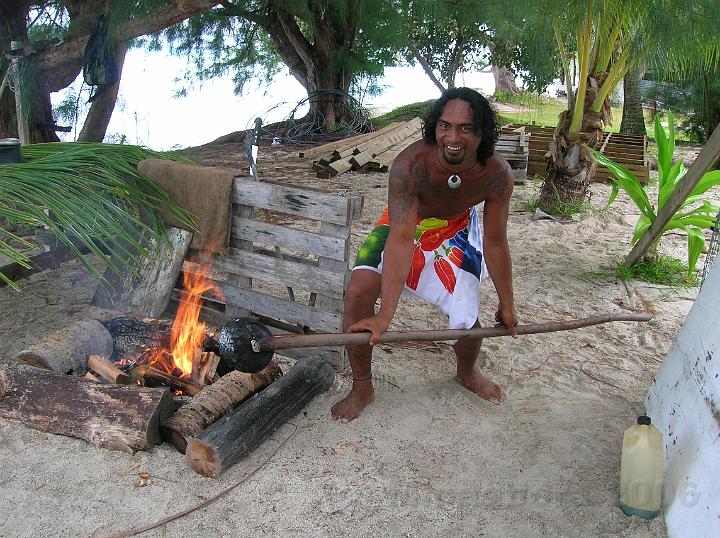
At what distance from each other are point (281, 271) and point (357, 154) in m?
4.99

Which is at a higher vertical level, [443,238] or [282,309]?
[443,238]

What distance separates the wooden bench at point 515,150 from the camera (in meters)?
7.65

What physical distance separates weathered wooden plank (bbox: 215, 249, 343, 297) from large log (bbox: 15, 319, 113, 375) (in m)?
0.72

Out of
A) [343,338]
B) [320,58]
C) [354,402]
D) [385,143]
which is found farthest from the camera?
[320,58]

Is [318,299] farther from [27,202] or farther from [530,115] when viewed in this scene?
[530,115]

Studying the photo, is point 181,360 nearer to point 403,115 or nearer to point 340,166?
point 340,166

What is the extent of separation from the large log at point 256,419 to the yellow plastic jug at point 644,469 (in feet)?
4.41

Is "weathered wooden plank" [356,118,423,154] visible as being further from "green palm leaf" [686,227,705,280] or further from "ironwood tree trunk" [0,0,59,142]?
"green palm leaf" [686,227,705,280]

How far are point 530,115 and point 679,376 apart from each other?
12.5 m

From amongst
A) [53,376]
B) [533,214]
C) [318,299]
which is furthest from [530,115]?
[53,376]

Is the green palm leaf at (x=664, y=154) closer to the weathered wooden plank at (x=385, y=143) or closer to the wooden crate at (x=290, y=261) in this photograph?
the wooden crate at (x=290, y=261)

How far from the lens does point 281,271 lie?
3.34 metres

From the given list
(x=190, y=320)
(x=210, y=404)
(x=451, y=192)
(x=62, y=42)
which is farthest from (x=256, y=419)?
(x=62, y=42)

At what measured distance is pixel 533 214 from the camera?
6.42 metres
